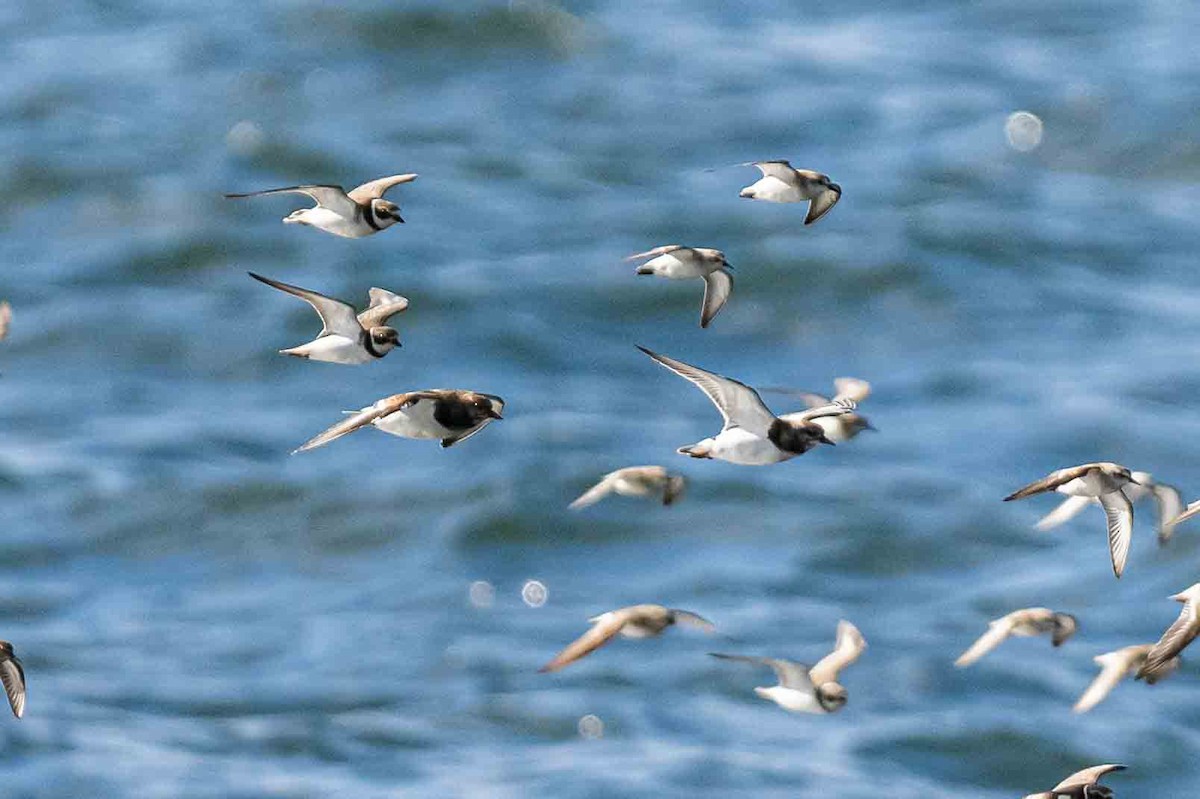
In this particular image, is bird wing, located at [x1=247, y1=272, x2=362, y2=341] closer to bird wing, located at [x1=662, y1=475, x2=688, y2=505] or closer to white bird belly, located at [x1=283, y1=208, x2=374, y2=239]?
white bird belly, located at [x1=283, y1=208, x2=374, y2=239]

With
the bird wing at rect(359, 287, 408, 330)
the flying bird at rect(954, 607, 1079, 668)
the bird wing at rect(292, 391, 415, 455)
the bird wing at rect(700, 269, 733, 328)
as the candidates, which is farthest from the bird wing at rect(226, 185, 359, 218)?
the flying bird at rect(954, 607, 1079, 668)

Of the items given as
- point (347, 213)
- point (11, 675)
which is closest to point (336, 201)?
point (347, 213)

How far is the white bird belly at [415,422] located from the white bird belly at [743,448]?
6.46 feet

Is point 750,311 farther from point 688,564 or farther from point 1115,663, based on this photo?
point 1115,663

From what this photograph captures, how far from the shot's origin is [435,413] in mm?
16547

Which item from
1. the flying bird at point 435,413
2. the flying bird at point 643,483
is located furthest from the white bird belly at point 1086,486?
the flying bird at point 435,413

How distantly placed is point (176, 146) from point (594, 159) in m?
12.2

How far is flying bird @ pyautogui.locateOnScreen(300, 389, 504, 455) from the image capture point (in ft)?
53.1

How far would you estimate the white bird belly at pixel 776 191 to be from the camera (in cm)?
1922

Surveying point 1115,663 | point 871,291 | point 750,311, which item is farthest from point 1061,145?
point 1115,663

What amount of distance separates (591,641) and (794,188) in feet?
19.3

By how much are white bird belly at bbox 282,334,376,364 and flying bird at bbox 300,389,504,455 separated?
0.44 metres

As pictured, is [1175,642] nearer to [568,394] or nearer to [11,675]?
[11,675]

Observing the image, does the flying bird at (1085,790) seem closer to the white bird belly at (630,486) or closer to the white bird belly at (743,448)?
the white bird belly at (743,448)
